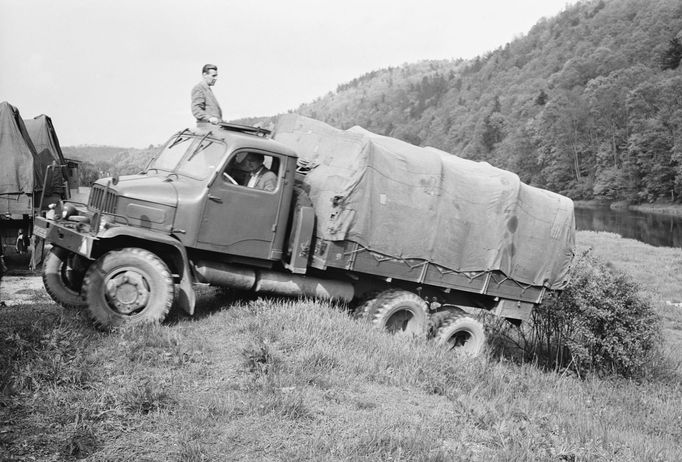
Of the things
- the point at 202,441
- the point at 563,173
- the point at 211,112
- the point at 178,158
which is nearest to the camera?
the point at 202,441

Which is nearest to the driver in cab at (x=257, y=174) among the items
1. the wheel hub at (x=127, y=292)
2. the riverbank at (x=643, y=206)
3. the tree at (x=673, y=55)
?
the wheel hub at (x=127, y=292)

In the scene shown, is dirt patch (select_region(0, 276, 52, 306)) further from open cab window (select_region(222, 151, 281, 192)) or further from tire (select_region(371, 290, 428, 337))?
tire (select_region(371, 290, 428, 337))

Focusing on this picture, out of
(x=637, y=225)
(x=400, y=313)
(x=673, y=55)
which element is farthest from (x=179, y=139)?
(x=673, y=55)

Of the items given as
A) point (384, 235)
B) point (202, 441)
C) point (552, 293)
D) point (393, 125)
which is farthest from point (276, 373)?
point (393, 125)

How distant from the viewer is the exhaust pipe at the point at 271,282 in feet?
27.0

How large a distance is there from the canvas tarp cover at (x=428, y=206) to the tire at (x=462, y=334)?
33.6 inches

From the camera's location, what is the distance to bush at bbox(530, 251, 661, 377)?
1108cm

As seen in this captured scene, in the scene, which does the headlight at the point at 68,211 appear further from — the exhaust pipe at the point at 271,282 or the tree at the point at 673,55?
the tree at the point at 673,55

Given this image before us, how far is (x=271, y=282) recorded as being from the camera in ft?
28.5

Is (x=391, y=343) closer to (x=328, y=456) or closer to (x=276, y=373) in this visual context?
(x=276, y=373)

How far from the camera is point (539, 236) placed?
10188 mm

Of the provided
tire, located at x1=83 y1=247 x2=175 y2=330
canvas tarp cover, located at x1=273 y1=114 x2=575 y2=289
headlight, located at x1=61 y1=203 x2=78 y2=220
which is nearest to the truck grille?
headlight, located at x1=61 y1=203 x2=78 y2=220

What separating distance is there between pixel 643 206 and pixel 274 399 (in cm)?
6836

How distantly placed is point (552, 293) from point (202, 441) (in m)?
7.98
